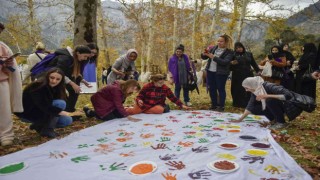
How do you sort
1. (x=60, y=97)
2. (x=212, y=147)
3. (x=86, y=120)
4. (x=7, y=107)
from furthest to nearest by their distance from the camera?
1. (x=86, y=120)
2. (x=60, y=97)
3. (x=7, y=107)
4. (x=212, y=147)

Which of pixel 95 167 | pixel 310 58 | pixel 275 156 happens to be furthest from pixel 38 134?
pixel 310 58

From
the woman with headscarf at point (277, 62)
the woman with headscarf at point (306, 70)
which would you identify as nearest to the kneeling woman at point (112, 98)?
the woman with headscarf at point (277, 62)

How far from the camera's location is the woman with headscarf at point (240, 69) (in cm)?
615

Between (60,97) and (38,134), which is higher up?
(60,97)

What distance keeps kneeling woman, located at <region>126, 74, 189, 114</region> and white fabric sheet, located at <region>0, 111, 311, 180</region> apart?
3.70 feet

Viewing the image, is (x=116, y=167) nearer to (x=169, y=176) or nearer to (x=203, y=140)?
(x=169, y=176)

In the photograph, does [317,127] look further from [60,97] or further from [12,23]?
[12,23]

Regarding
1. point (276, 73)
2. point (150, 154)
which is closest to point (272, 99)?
point (276, 73)

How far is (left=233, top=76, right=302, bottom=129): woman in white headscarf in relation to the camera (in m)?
3.95

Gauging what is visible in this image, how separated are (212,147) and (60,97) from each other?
2329mm

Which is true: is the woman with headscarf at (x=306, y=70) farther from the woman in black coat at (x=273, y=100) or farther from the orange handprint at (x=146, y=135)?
the orange handprint at (x=146, y=135)

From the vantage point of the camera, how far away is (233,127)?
4.11 metres

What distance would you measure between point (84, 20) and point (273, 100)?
4984mm

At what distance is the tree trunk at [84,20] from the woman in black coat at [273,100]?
173 inches
